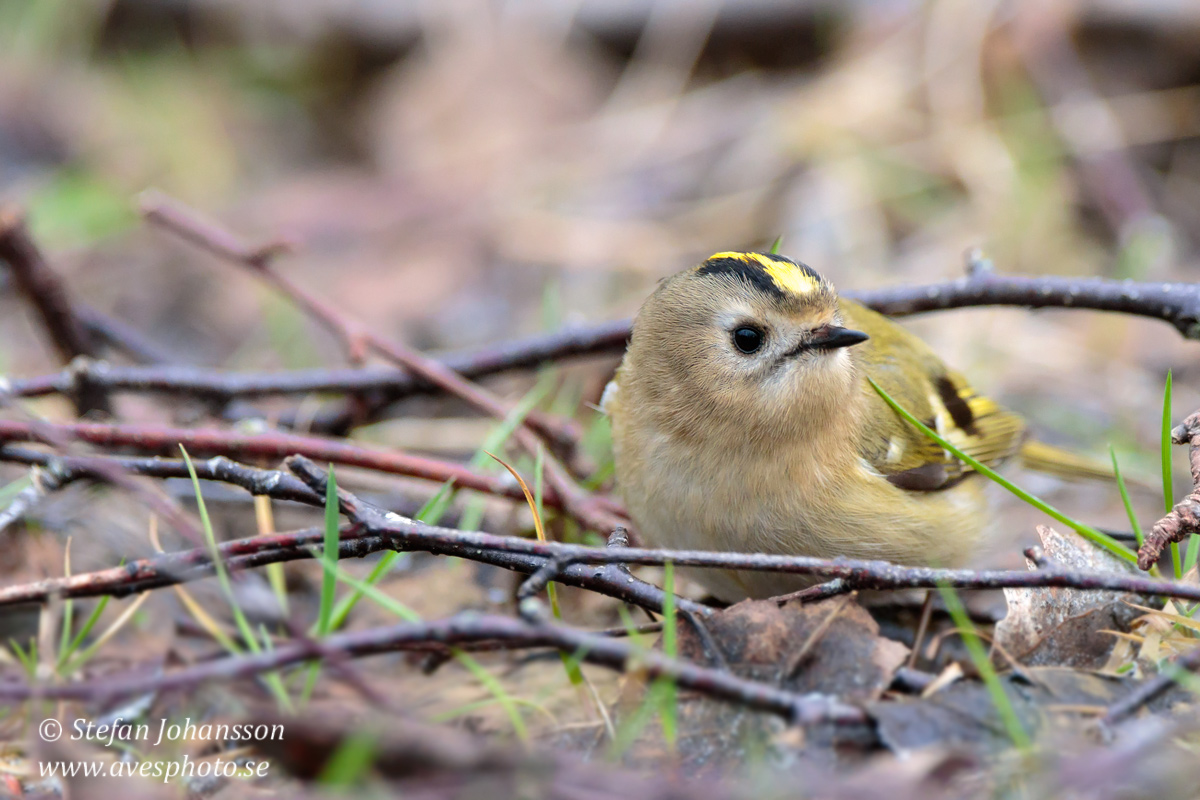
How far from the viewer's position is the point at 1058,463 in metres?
3.73

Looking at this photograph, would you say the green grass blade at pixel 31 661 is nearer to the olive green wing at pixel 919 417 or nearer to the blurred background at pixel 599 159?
the blurred background at pixel 599 159

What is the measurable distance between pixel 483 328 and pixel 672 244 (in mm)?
1187

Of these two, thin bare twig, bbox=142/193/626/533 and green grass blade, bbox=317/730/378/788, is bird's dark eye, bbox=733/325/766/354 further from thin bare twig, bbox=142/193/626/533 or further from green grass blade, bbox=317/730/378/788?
green grass blade, bbox=317/730/378/788

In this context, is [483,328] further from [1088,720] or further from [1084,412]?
[1088,720]

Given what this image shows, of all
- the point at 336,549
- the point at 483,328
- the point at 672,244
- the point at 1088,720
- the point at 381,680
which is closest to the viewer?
the point at 1088,720

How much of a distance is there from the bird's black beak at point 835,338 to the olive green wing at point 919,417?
0.15m

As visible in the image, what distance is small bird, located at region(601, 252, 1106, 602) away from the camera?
104 inches

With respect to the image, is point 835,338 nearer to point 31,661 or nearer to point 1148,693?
point 1148,693

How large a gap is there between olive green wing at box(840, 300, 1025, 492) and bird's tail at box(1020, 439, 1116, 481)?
0.15 meters

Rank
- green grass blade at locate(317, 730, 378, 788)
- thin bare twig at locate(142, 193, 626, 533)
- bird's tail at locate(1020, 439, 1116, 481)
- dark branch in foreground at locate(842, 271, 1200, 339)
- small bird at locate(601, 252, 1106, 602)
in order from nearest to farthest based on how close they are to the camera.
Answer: green grass blade at locate(317, 730, 378, 788), small bird at locate(601, 252, 1106, 602), dark branch in foreground at locate(842, 271, 1200, 339), thin bare twig at locate(142, 193, 626, 533), bird's tail at locate(1020, 439, 1116, 481)

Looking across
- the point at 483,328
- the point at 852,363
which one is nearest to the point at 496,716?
the point at 852,363

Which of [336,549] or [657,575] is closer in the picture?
[336,549]

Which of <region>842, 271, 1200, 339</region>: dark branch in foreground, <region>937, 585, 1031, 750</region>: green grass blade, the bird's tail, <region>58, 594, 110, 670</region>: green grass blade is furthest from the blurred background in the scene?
<region>937, 585, 1031, 750</region>: green grass blade

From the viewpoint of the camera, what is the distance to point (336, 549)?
2.04m
